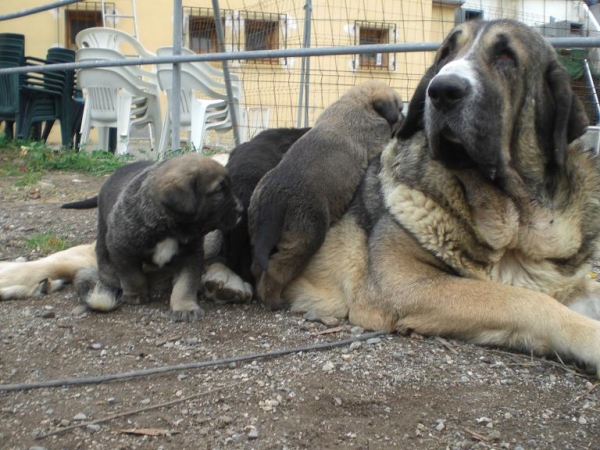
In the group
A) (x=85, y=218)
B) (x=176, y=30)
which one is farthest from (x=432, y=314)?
(x=176, y=30)

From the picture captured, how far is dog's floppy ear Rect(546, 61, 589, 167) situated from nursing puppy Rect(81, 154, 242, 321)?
5.55 feet

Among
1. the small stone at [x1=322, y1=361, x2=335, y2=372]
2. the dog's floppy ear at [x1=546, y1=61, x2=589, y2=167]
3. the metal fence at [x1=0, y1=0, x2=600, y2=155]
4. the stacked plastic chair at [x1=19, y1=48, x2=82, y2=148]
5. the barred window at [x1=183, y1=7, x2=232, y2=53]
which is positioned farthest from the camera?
the barred window at [x1=183, y1=7, x2=232, y2=53]

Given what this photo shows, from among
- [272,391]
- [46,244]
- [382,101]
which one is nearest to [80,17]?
[46,244]

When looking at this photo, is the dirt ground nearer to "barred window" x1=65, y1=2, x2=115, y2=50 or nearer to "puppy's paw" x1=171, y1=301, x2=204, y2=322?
"puppy's paw" x1=171, y1=301, x2=204, y2=322

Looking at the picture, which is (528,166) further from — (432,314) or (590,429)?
(590,429)


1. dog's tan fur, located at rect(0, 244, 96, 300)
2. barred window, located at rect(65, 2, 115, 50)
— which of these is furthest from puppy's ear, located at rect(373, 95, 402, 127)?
barred window, located at rect(65, 2, 115, 50)

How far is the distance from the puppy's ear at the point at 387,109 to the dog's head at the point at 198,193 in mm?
1135

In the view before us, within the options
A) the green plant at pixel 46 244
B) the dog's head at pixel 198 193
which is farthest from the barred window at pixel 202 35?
the dog's head at pixel 198 193

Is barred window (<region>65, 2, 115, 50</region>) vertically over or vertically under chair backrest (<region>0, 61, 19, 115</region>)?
over

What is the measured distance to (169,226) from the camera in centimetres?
361

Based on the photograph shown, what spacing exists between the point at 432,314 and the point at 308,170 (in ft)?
3.42

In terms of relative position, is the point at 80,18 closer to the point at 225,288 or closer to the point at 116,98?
the point at 116,98

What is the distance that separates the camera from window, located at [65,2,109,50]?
61.1 feet

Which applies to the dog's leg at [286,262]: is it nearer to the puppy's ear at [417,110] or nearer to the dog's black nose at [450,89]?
the puppy's ear at [417,110]
